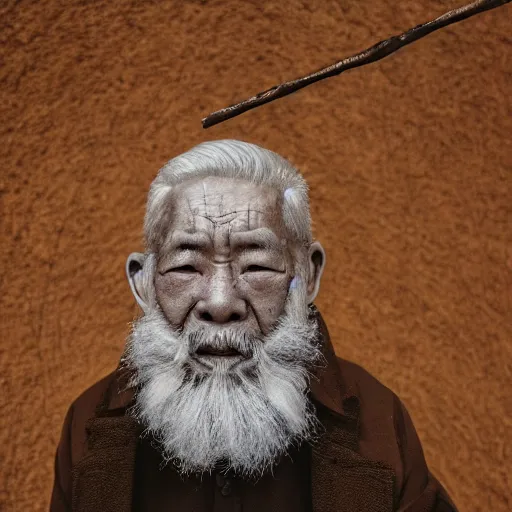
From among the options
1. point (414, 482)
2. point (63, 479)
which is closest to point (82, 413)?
point (63, 479)

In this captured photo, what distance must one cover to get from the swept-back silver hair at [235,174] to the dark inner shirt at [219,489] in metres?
0.41

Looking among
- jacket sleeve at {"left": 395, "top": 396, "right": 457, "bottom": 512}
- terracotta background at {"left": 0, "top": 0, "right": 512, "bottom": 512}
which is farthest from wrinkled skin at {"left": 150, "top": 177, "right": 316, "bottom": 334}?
terracotta background at {"left": 0, "top": 0, "right": 512, "bottom": 512}

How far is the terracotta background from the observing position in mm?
2156


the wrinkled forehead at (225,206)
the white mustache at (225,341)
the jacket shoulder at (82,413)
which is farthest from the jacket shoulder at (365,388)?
the jacket shoulder at (82,413)

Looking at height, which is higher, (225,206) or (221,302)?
(225,206)

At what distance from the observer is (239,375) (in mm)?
1552

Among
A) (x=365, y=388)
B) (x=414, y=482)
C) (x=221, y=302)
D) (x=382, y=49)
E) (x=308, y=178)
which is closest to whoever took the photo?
(x=382, y=49)

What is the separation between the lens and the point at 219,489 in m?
1.58

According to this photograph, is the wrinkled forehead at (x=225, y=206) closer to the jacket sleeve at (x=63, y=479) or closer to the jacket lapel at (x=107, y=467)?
the jacket lapel at (x=107, y=467)

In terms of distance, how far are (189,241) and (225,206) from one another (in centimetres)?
9

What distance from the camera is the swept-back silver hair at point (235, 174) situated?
62.9 inches

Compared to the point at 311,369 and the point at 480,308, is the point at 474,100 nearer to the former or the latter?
the point at 480,308

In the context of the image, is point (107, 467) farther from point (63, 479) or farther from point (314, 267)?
point (314, 267)

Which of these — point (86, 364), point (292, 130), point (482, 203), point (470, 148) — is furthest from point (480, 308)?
point (86, 364)
